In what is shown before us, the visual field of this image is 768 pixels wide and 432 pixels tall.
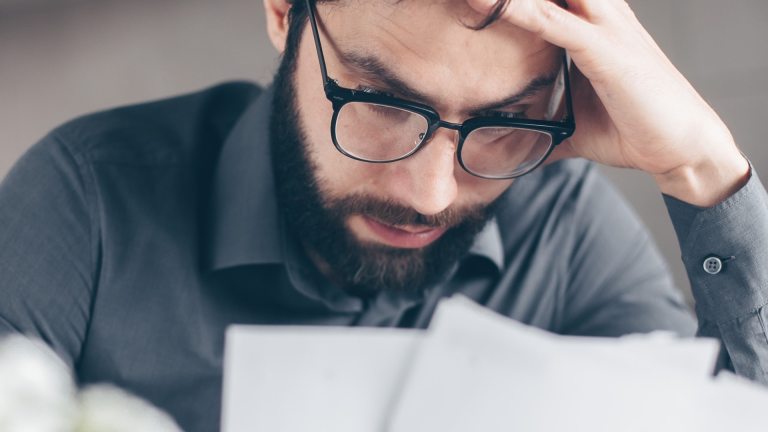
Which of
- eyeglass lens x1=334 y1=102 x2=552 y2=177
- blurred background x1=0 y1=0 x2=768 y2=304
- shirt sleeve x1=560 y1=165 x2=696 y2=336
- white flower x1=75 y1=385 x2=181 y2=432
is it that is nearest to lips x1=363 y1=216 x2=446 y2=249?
eyeglass lens x1=334 y1=102 x2=552 y2=177

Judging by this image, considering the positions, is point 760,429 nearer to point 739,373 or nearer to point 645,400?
point 645,400

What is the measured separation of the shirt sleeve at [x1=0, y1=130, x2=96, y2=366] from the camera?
1004 millimetres

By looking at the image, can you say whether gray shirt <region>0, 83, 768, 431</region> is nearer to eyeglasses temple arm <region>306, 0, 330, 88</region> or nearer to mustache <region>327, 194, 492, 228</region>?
mustache <region>327, 194, 492, 228</region>

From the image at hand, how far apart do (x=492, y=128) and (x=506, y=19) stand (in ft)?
0.46

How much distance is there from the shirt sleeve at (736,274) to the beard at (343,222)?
0.86 ft

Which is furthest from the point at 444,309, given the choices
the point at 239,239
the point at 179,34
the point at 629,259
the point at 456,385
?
the point at 179,34

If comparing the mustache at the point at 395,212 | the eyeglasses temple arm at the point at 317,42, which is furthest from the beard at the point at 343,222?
the eyeglasses temple arm at the point at 317,42

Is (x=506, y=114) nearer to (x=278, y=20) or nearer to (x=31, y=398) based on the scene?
(x=278, y=20)

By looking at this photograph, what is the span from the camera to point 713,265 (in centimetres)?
99

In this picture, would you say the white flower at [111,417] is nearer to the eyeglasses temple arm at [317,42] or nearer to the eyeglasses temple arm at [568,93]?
the eyeglasses temple arm at [317,42]

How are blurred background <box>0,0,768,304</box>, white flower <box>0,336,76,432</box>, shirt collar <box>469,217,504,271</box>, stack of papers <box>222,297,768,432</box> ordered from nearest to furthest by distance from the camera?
1. white flower <box>0,336,76,432</box>
2. stack of papers <box>222,297,768,432</box>
3. shirt collar <box>469,217,504,271</box>
4. blurred background <box>0,0,768,304</box>

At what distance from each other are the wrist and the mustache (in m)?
0.24

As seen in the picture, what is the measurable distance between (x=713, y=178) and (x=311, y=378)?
544 mm

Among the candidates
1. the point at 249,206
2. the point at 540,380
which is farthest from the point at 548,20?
the point at 249,206
